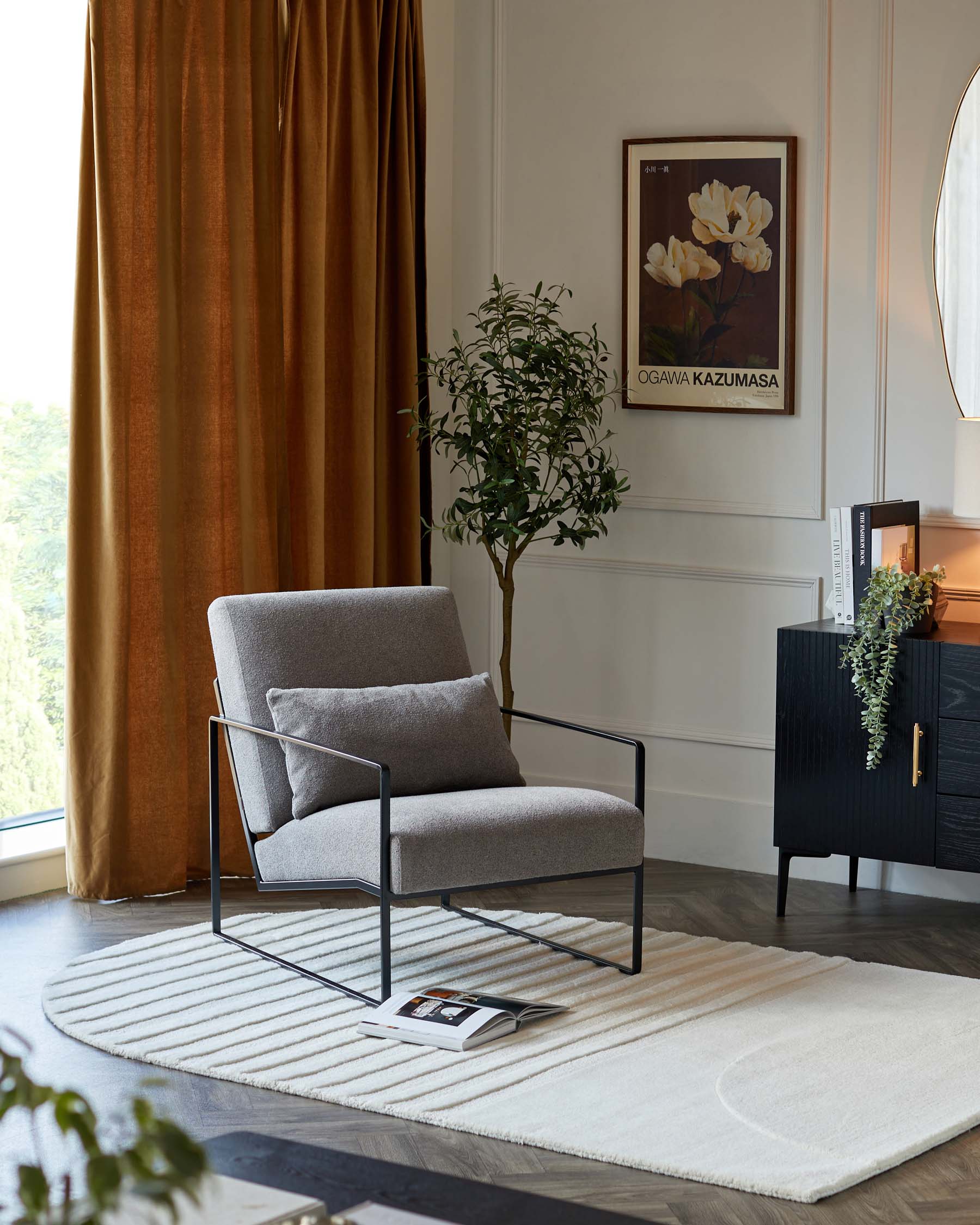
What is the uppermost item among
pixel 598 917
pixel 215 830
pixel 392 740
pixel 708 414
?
pixel 708 414

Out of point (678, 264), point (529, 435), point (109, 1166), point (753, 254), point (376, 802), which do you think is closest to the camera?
point (109, 1166)

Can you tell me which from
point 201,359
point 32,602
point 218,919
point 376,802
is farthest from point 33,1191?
point 201,359

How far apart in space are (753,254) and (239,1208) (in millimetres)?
3514

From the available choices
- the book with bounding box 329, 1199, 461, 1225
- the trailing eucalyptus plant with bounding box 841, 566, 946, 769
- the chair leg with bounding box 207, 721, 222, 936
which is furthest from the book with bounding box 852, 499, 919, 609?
the book with bounding box 329, 1199, 461, 1225

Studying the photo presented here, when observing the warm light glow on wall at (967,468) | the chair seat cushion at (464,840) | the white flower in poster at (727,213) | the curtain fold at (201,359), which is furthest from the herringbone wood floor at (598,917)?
the white flower in poster at (727,213)

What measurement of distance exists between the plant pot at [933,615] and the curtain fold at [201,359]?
161 cm

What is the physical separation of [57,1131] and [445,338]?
3.06m

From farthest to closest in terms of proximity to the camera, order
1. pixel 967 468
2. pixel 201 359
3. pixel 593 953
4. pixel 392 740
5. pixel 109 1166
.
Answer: pixel 201 359 → pixel 967 468 → pixel 593 953 → pixel 392 740 → pixel 109 1166

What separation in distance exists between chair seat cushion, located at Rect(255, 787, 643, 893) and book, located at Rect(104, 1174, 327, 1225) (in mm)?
1622

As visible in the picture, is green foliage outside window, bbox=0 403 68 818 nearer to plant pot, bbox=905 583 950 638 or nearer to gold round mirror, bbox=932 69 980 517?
plant pot, bbox=905 583 950 638

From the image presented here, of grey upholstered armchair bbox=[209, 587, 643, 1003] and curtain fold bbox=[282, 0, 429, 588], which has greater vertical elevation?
curtain fold bbox=[282, 0, 429, 588]

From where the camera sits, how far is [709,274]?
469 cm

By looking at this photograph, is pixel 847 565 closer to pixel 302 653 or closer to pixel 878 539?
pixel 878 539

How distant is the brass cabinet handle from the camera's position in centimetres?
401
